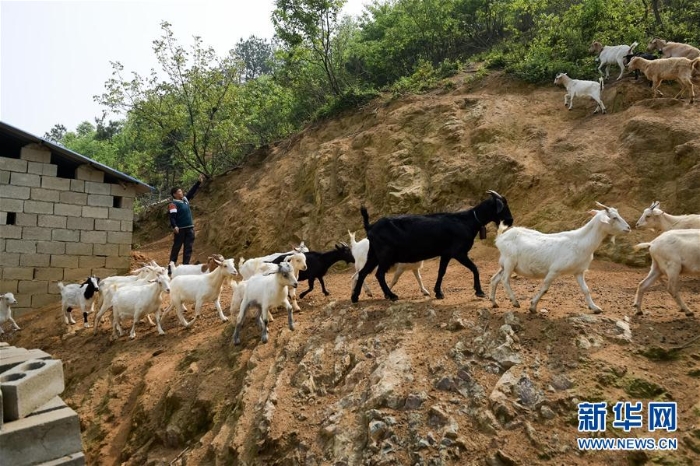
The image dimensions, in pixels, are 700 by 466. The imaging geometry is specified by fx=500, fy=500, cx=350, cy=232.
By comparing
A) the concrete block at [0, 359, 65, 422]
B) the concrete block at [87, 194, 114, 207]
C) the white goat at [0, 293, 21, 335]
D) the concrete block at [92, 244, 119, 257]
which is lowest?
the white goat at [0, 293, 21, 335]

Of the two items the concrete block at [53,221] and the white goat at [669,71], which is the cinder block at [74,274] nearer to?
the concrete block at [53,221]

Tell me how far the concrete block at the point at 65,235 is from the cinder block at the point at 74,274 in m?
0.81

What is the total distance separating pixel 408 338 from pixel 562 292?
8.70 feet

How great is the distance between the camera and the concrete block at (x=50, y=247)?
43.5ft

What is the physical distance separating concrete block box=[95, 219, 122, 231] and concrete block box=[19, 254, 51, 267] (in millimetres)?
1455

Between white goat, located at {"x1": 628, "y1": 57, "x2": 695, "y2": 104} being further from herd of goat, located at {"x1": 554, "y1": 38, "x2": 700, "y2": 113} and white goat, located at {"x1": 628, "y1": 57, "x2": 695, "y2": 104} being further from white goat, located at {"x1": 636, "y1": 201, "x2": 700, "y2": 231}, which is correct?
white goat, located at {"x1": 636, "y1": 201, "x2": 700, "y2": 231}

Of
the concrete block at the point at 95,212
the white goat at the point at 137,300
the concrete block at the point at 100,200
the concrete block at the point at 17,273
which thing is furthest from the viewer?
the concrete block at the point at 100,200

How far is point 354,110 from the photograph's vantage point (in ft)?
56.2

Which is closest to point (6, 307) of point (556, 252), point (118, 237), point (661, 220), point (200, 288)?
point (118, 237)

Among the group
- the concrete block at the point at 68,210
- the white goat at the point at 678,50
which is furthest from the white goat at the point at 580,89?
the concrete block at the point at 68,210

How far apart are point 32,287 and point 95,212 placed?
2506 mm

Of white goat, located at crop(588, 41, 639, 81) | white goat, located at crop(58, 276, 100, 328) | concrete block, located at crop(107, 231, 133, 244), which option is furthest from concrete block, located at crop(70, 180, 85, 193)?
white goat, located at crop(588, 41, 639, 81)

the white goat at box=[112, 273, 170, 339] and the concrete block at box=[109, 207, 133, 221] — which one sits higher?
the concrete block at box=[109, 207, 133, 221]

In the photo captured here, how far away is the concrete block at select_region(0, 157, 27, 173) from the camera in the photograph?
13.0m
